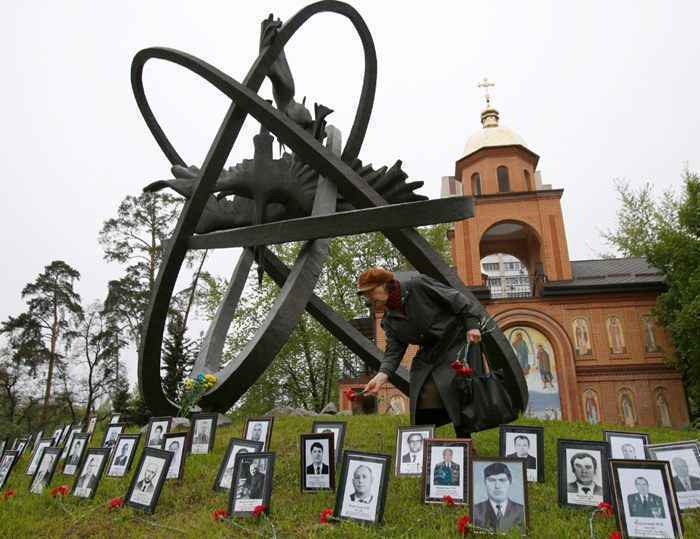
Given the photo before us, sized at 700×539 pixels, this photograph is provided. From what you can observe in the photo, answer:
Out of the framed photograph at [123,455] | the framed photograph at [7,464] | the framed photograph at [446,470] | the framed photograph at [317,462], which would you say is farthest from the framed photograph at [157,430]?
the framed photograph at [446,470]

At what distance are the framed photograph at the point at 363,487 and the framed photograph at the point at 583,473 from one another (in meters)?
1.38

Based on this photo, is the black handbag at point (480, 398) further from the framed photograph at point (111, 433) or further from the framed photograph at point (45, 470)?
the framed photograph at point (111, 433)

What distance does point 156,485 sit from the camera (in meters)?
4.07

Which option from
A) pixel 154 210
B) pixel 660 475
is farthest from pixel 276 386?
pixel 660 475

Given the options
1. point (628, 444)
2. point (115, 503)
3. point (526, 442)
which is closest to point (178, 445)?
point (115, 503)

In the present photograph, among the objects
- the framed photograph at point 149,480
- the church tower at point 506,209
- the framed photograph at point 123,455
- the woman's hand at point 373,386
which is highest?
the church tower at point 506,209

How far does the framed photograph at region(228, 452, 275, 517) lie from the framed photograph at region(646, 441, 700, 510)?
2.83 m

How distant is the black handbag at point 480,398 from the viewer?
4.46m

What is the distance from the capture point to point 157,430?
5605 millimetres

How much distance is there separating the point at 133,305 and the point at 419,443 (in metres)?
22.8

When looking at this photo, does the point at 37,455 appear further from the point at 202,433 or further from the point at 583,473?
the point at 583,473

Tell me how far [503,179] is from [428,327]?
24955mm

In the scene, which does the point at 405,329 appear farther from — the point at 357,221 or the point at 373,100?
the point at 373,100

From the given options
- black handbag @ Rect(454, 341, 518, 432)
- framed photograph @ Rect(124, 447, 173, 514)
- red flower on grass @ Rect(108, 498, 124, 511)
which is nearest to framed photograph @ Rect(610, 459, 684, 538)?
black handbag @ Rect(454, 341, 518, 432)
